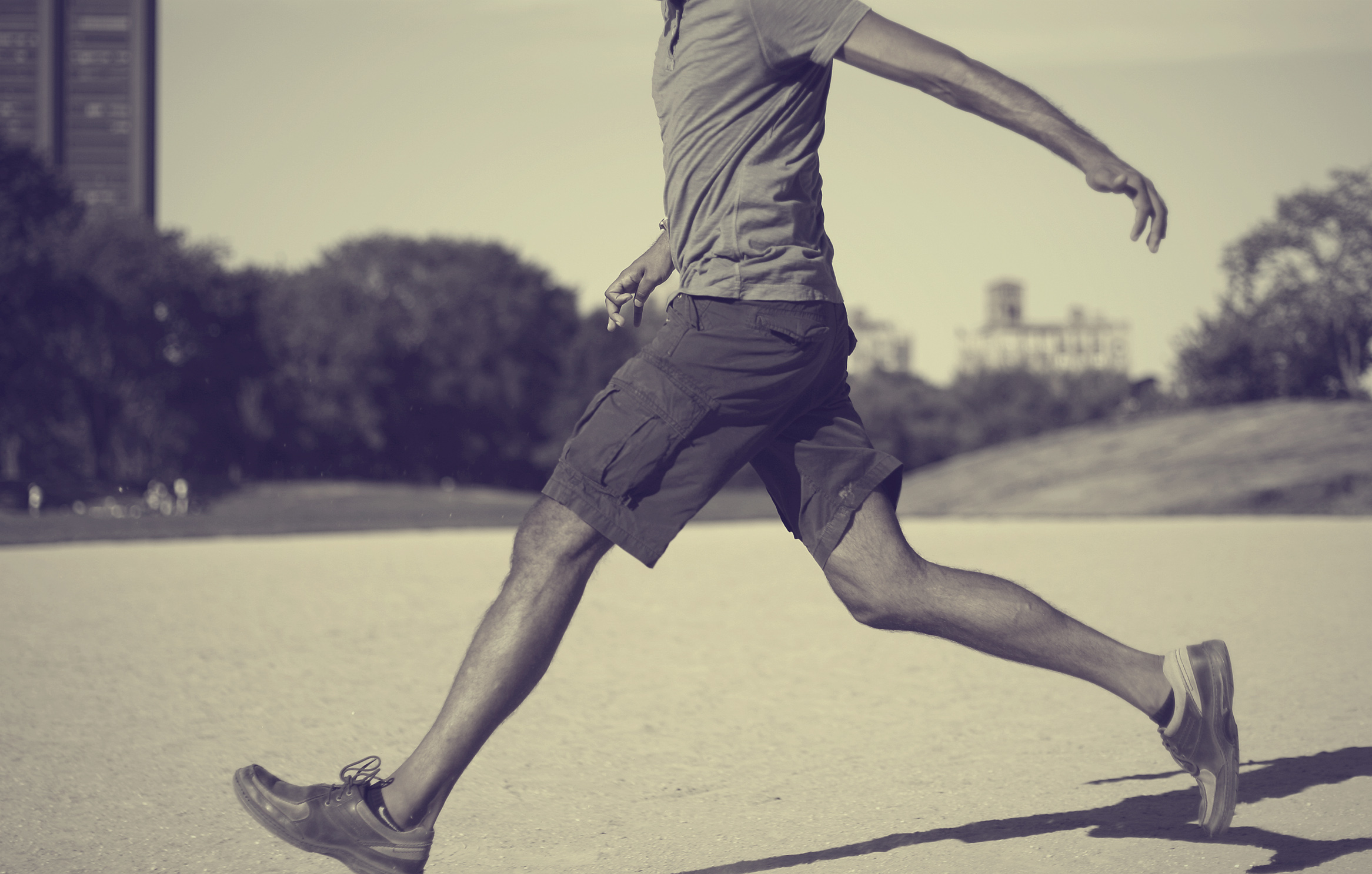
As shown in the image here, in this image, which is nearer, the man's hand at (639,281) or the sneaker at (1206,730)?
the sneaker at (1206,730)

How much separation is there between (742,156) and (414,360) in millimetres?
48783

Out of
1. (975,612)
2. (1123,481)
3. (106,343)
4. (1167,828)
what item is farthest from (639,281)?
(106,343)

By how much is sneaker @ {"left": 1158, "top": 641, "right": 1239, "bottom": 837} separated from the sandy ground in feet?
0.64

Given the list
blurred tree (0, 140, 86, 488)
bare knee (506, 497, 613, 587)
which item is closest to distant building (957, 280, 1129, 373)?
blurred tree (0, 140, 86, 488)

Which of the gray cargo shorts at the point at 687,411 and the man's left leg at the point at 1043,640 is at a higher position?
the gray cargo shorts at the point at 687,411

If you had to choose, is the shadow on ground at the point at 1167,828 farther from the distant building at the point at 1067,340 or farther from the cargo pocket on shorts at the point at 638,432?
the distant building at the point at 1067,340

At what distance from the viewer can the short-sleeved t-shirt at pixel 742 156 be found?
2.35 meters

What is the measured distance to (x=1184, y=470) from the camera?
59.9 ft

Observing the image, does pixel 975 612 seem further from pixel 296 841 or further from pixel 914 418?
pixel 914 418

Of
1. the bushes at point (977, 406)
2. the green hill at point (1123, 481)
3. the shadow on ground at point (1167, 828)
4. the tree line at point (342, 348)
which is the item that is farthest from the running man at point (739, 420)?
the bushes at point (977, 406)

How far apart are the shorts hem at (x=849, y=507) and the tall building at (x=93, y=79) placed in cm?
5951

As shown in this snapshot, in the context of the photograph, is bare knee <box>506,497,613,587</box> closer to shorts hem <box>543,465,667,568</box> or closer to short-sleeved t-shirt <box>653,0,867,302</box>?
shorts hem <box>543,465,667,568</box>

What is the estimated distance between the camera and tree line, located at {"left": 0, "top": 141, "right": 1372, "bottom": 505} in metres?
35.7

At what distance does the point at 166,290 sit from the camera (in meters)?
39.6
